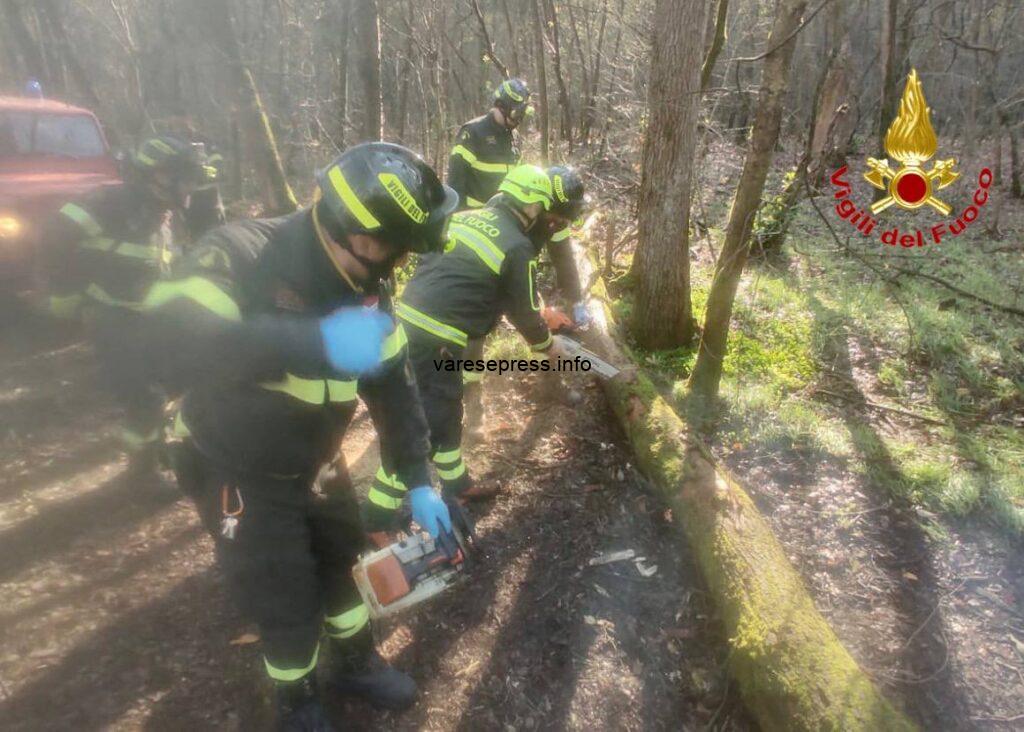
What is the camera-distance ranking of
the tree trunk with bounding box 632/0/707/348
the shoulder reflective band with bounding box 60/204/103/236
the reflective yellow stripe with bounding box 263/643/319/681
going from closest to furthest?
the reflective yellow stripe with bounding box 263/643/319/681 < the shoulder reflective band with bounding box 60/204/103/236 < the tree trunk with bounding box 632/0/707/348

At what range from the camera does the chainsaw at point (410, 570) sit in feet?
7.35

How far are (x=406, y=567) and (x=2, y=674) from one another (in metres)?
1.93

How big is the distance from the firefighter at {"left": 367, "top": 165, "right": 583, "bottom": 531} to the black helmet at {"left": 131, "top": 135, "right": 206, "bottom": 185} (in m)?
1.71

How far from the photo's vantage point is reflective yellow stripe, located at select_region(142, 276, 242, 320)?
1.62m

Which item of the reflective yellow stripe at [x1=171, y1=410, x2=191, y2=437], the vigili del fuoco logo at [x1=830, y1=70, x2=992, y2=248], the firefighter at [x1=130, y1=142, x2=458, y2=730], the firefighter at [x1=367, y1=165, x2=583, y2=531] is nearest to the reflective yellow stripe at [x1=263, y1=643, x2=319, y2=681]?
the firefighter at [x1=130, y1=142, x2=458, y2=730]

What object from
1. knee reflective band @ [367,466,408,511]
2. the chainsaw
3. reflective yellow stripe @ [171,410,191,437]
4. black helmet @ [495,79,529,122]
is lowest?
knee reflective band @ [367,466,408,511]

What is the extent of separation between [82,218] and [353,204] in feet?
10.1

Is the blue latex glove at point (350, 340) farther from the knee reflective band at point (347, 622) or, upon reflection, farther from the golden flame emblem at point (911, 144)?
the golden flame emblem at point (911, 144)

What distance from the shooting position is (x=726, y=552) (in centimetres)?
272

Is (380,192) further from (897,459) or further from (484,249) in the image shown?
(897,459)

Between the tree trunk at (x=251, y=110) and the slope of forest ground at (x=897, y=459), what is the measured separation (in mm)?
4357

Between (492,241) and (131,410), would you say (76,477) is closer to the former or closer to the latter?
(131,410)

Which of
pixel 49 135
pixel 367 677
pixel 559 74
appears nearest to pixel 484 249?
pixel 367 677

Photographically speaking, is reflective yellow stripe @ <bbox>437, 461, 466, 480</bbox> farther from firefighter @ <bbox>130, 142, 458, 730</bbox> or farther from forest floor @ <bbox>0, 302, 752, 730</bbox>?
firefighter @ <bbox>130, 142, 458, 730</bbox>
